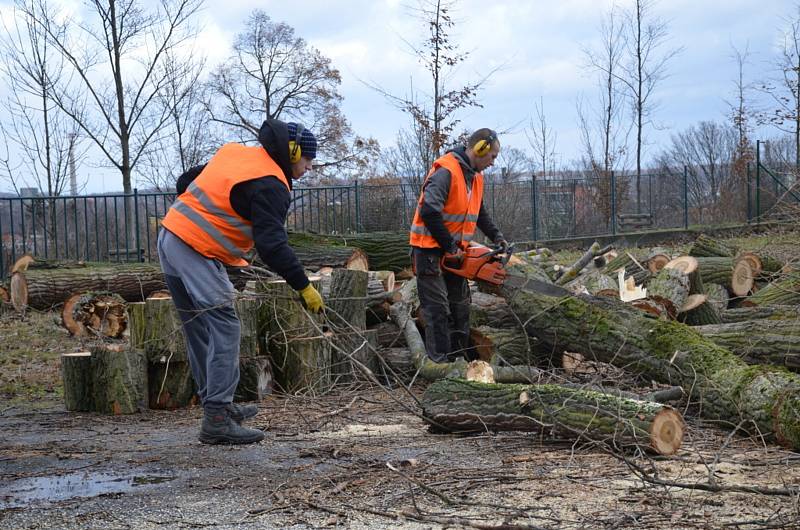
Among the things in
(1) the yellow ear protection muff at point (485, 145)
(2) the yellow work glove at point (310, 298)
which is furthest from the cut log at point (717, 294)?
(2) the yellow work glove at point (310, 298)

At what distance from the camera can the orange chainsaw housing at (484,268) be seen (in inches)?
256

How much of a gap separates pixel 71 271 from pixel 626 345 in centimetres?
727

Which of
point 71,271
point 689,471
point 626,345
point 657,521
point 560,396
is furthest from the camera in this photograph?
point 71,271

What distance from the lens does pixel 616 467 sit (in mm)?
4035

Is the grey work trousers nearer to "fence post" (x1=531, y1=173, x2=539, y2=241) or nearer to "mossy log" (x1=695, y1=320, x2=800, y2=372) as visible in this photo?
"mossy log" (x1=695, y1=320, x2=800, y2=372)

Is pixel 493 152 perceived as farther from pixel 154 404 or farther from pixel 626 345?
pixel 154 404

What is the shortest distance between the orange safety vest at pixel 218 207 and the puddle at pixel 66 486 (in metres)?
1.26

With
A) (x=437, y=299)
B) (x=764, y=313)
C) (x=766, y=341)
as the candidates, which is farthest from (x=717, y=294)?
(x=437, y=299)

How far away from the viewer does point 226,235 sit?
4715 mm

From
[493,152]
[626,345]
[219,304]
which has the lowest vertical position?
[626,345]

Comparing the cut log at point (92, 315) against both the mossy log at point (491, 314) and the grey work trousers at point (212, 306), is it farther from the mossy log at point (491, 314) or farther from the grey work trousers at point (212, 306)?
the grey work trousers at point (212, 306)

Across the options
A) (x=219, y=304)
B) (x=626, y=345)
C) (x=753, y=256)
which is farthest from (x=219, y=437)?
(x=753, y=256)

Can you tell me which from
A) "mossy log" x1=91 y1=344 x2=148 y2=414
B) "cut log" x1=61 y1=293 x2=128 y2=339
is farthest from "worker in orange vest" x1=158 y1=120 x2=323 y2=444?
"cut log" x1=61 y1=293 x2=128 y2=339

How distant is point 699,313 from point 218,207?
16.1 feet
